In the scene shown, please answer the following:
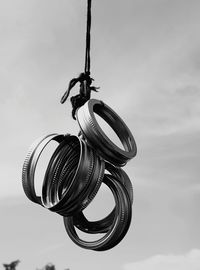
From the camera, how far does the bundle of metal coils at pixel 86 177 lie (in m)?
6.44

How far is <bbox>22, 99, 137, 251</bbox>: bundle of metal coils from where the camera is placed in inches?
254

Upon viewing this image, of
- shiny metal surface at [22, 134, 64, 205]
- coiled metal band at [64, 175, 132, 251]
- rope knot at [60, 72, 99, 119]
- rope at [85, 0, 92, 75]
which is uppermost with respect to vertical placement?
rope at [85, 0, 92, 75]

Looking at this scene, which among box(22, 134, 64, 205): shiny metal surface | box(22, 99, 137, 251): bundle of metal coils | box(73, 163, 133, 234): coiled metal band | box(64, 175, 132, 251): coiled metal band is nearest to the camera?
box(22, 99, 137, 251): bundle of metal coils

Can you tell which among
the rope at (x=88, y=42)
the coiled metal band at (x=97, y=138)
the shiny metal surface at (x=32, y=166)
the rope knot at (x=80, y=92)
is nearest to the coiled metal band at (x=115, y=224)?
the coiled metal band at (x=97, y=138)

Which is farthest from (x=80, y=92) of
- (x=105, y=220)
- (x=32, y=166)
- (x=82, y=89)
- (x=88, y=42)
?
(x=105, y=220)

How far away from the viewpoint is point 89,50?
6.61 m

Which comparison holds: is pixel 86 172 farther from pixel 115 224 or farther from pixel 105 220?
pixel 105 220

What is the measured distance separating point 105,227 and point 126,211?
482 mm

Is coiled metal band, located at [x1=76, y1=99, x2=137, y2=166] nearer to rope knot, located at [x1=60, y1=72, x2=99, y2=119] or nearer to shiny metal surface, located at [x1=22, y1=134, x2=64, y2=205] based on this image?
rope knot, located at [x1=60, y1=72, x2=99, y2=119]

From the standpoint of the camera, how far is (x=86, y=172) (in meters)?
6.40

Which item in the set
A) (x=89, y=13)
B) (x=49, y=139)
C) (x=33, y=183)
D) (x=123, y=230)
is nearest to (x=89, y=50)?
(x=89, y=13)

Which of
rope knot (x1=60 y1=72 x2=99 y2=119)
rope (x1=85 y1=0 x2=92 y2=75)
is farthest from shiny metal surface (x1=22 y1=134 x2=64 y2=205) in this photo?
rope (x1=85 y1=0 x2=92 y2=75)

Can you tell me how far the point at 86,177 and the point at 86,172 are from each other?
0.19 ft

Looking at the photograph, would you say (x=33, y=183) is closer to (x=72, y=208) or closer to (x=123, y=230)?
(x=72, y=208)
